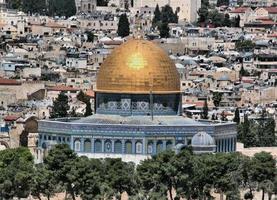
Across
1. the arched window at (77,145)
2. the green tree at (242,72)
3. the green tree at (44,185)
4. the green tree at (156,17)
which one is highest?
the green tree at (44,185)

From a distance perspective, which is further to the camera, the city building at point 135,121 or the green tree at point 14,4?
the green tree at point 14,4

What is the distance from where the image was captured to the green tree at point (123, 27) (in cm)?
14312

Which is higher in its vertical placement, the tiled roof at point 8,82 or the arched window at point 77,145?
the arched window at point 77,145

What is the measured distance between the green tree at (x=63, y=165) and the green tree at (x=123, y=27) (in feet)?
247

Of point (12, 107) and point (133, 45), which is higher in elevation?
point (133, 45)

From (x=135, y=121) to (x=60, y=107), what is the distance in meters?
20.3

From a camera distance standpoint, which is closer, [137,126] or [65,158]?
[65,158]

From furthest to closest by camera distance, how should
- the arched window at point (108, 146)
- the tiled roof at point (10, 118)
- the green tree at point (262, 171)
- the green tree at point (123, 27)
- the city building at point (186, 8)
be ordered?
the city building at point (186, 8) < the green tree at point (123, 27) < the tiled roof at point (10, 118) < the arched window at point (108, 146) < the green tree at point (262, 171)

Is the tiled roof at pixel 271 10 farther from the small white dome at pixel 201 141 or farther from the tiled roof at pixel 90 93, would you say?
the small white dome at pixel 201 141

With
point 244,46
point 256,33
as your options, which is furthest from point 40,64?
point 256,33

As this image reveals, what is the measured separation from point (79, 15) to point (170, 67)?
287 feet

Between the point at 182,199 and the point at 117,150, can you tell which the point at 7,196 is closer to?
the point at 182,199

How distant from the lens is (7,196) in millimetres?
64625

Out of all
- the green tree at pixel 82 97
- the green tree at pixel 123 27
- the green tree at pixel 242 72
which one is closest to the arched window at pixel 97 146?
the green tree at pixel 82 97
